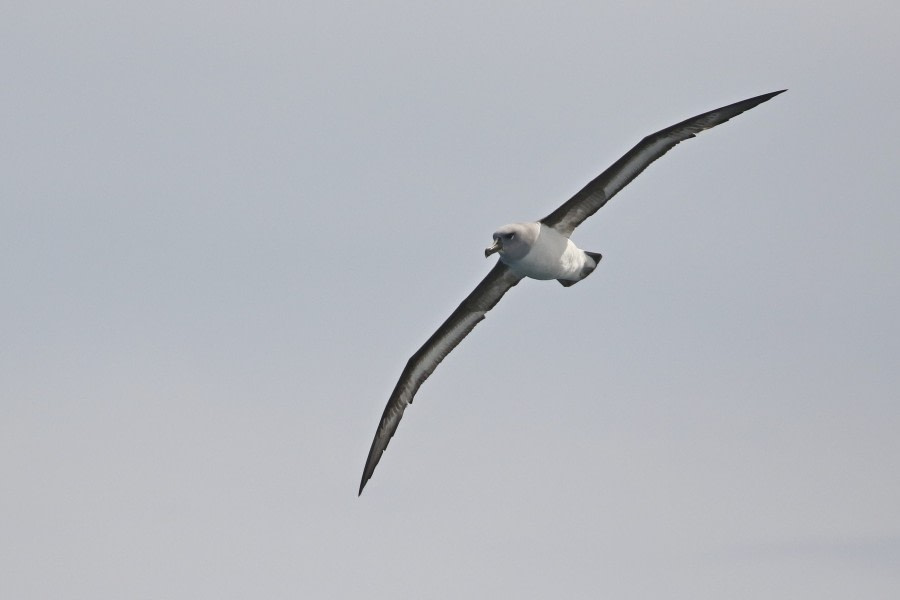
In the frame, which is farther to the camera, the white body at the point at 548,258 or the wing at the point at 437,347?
the wing at the point at 437,347

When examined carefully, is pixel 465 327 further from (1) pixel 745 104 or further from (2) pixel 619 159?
(1) pixel 745 104

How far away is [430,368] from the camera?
33.8m

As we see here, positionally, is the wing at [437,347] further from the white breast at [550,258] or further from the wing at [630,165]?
the wing at [630,165]

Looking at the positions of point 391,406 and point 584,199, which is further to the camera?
point 391,406

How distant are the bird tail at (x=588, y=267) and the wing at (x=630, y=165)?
841 mm

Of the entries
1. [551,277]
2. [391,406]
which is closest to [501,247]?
[551,277]

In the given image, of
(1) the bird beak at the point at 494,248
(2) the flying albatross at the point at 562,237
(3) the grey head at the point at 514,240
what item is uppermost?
(2) the flying albatross at the point at 562,237

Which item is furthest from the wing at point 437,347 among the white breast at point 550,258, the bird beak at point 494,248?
the bird beak at point 494,248

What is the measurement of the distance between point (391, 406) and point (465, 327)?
113 inches

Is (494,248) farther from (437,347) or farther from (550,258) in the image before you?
(437,347)

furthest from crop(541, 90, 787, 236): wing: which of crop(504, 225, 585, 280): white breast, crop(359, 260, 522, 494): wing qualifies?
crop(359, 260, 522, 494): wing

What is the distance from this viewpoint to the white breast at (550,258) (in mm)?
29391

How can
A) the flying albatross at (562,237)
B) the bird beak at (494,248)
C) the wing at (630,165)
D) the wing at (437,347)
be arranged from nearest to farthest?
the wing at (630,165) < the flying albatross at (562,237) < the bird beak at (494,248) < the wing at (437,347)

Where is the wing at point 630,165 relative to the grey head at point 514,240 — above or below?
above
